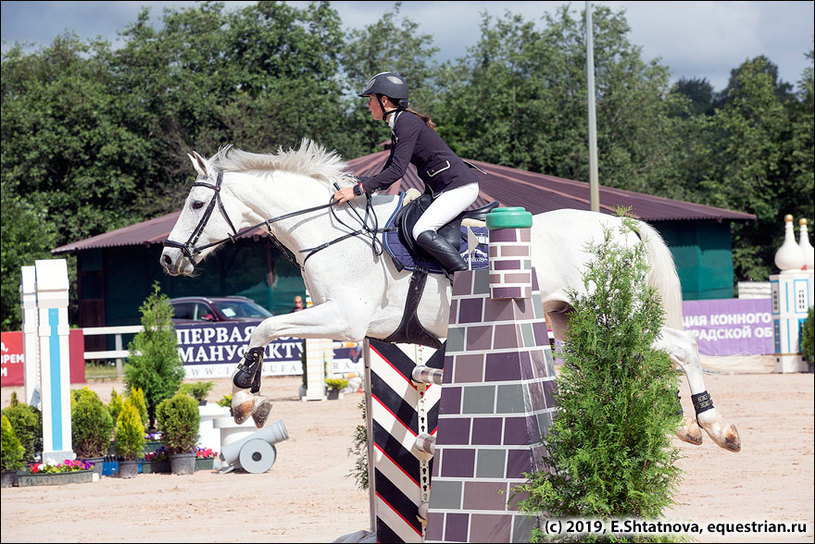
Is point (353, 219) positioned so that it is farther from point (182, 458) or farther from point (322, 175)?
point (182, 458)

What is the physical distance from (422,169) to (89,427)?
5.44 m

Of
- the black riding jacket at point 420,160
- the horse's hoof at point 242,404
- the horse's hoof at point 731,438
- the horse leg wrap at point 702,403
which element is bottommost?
the horse's hoof at point 731,438

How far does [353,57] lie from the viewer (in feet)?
141

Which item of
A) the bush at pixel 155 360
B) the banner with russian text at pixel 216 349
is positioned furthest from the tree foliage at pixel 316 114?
the bush at pixel 155 360

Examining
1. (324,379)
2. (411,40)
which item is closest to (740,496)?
(324,379)

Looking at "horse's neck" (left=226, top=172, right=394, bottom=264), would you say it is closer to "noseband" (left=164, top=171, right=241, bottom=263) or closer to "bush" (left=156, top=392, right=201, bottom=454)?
"noseband" (left=164, top=171, right=241, bottom=263)

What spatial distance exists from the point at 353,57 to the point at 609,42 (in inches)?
440

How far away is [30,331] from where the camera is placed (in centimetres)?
1023

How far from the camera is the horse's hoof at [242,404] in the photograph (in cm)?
584

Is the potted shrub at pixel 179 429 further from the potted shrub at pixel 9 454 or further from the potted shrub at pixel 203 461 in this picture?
the potted shrub at pixel 9 454

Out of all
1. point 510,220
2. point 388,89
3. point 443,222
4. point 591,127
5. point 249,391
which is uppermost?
point 591,127

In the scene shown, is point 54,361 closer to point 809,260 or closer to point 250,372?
point 250,372

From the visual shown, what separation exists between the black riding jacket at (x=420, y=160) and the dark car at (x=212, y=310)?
57.8 ft

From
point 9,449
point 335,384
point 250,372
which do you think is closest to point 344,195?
point 250,372
